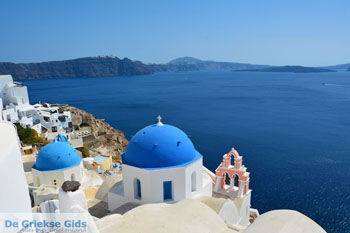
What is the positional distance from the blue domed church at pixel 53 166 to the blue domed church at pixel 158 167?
18.6 ft

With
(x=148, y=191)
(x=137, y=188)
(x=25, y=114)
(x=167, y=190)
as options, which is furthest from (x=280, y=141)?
(x=25, y=114)

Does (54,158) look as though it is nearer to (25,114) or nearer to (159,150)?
(159,150)

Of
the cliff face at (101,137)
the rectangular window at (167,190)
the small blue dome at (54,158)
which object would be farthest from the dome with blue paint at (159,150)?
the cliff face at (101,137)

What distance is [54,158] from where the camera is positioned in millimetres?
18172

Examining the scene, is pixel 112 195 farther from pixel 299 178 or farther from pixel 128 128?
pixel 128 128

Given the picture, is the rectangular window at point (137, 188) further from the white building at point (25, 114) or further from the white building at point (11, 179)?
the white building at point (25, 114)

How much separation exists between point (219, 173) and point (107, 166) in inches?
523

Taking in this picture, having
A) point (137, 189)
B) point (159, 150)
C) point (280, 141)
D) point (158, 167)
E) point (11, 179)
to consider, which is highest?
point (11, 179)

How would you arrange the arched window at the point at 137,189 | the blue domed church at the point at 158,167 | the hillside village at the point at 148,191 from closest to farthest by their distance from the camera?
the hillside village at the point at 148,191 → the blue domed church at the point at 158,167 → the arched window at the point at 137,189

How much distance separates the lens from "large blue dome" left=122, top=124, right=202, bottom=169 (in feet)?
44.5

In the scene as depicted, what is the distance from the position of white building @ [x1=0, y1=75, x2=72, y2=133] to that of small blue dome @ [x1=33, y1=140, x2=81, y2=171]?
3061 cm

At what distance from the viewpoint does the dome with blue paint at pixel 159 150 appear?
1358 centimetres

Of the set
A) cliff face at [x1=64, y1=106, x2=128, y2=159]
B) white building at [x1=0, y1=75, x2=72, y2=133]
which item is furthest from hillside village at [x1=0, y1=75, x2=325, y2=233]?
white building at [x1=0, y1=75, x2=72, y2=133]

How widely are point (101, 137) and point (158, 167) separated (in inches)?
1677
